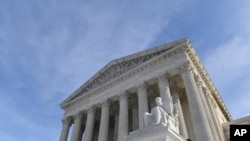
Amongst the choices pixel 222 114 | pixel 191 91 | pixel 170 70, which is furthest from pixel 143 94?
pixel 222 114

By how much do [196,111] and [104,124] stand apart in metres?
10.3

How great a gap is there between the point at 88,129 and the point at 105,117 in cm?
245

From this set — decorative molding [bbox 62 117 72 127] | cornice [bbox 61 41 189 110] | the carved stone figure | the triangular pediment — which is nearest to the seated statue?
the carved stone figure

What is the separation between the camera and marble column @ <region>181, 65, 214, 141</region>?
17.3m

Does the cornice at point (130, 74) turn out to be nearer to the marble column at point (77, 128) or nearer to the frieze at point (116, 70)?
the frieze at point (116, 70)

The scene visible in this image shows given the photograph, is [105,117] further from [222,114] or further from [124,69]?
[222,114]

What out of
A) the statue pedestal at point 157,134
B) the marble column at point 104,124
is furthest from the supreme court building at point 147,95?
the statue pedestal at point 157,134

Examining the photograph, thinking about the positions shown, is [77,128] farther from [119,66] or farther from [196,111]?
[196,111]

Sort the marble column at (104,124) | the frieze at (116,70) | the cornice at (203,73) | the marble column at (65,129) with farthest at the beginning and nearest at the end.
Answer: the marble column at (65,129)
the frieze at (116,70)
the marble column at (104,124)
the cornice at (203,73)

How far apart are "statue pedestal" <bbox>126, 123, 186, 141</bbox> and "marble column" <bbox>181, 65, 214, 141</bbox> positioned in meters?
11.4

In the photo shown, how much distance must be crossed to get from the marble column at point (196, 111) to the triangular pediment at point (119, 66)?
391cm

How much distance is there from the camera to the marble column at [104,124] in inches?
947

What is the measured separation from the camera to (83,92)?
31000 millimetres

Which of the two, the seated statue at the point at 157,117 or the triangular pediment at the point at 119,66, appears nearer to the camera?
the seated statue at the point at 157,117
